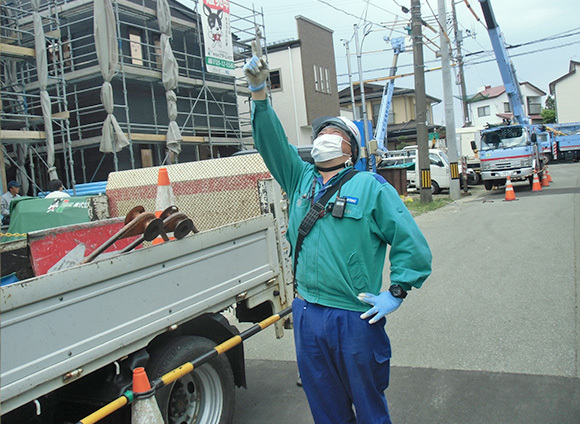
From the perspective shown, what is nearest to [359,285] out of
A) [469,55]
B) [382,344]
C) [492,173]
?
[382,344]

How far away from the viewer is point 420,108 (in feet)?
55.9

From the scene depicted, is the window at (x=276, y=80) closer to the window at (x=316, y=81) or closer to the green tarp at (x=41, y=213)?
the window at (x=316, y=81)

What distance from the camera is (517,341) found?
484 centimetres

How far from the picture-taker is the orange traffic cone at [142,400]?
2617 millimetres

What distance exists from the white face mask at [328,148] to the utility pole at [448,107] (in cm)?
1644

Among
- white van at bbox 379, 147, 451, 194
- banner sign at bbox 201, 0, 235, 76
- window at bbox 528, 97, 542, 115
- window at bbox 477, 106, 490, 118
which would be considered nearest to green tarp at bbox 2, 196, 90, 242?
banner sign at bbox 201, 0, 235, 76

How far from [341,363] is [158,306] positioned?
1.10 meters

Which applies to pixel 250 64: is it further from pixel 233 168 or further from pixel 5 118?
pixel 5 118

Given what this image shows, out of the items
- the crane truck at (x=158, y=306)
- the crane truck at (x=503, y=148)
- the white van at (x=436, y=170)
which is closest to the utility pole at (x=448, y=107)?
the crane truck at (x=503, y=148)

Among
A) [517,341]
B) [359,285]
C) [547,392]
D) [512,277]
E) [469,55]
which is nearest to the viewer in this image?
[359,285]

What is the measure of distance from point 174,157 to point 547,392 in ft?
50.5

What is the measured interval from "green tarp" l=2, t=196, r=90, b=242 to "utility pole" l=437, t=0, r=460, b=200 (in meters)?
15.5

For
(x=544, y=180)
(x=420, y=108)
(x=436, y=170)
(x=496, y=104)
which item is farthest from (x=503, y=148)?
(x=496, y=104)

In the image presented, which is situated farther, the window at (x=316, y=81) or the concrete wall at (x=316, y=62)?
the window at (x=316, y=81)
